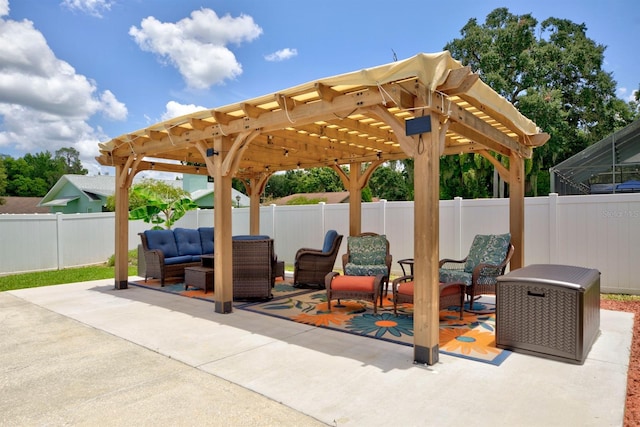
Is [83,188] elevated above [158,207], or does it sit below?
above

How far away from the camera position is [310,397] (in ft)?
9.70

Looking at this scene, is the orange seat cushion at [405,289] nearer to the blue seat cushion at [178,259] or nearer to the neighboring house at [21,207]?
the blue seat cushion at [178,259]

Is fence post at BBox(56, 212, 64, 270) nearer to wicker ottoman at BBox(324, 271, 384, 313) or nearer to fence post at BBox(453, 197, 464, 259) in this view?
wicker ottoman at BBox(324, 271, 384, 313)

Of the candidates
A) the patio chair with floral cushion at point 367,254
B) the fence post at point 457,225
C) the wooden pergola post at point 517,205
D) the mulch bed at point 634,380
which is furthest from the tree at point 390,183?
the mulch bed at point 634,380

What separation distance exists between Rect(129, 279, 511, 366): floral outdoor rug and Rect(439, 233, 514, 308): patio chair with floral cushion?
0.38 meters

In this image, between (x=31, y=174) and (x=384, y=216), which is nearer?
(x=384, y=216)

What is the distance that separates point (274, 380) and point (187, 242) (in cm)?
649

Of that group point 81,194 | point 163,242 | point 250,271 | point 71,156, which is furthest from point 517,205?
point 71,156

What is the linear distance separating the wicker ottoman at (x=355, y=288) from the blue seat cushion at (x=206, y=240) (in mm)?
4699

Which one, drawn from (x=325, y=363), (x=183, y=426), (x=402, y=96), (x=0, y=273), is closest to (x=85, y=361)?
(x=183, y=426)

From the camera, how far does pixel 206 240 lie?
9.45 m

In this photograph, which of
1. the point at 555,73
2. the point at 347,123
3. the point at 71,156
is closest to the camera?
the point at 347,123

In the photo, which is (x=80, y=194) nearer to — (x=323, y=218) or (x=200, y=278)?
(x=323, y=218)

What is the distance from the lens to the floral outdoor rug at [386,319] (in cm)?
412
